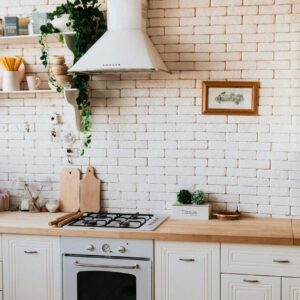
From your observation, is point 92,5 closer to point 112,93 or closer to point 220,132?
point 112,93

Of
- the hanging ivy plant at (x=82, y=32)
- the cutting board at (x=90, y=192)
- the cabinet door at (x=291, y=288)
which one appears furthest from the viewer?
the cutting board at (x=90, y=192)

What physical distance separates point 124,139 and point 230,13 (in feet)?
3.96

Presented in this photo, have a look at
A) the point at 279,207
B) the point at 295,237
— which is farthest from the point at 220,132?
the point at 295,237

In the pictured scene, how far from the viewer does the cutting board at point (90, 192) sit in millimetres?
4266

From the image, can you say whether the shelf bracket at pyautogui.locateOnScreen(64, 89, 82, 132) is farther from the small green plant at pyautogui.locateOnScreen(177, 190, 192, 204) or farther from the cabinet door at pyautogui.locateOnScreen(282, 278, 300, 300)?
the cabinet door at pyautogui.locateOnScreen(282, 278, 300, 300)

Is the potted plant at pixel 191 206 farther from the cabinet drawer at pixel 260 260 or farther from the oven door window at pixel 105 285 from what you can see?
the oven door window at pixel 105 285

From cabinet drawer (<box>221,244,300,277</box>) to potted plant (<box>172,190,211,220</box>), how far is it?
1.60 feet

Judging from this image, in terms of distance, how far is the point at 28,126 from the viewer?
440 centimetres

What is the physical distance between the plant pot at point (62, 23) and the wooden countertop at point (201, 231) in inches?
54.4

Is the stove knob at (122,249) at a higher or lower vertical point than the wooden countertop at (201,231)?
lower

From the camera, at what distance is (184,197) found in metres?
4.03

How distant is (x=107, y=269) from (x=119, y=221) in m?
0.39

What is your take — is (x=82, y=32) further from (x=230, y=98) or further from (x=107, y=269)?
(x=107, y=269)

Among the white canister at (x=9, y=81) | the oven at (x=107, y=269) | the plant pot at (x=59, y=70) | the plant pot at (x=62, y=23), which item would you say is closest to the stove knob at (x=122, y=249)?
the oven at (x=107, y=269)
